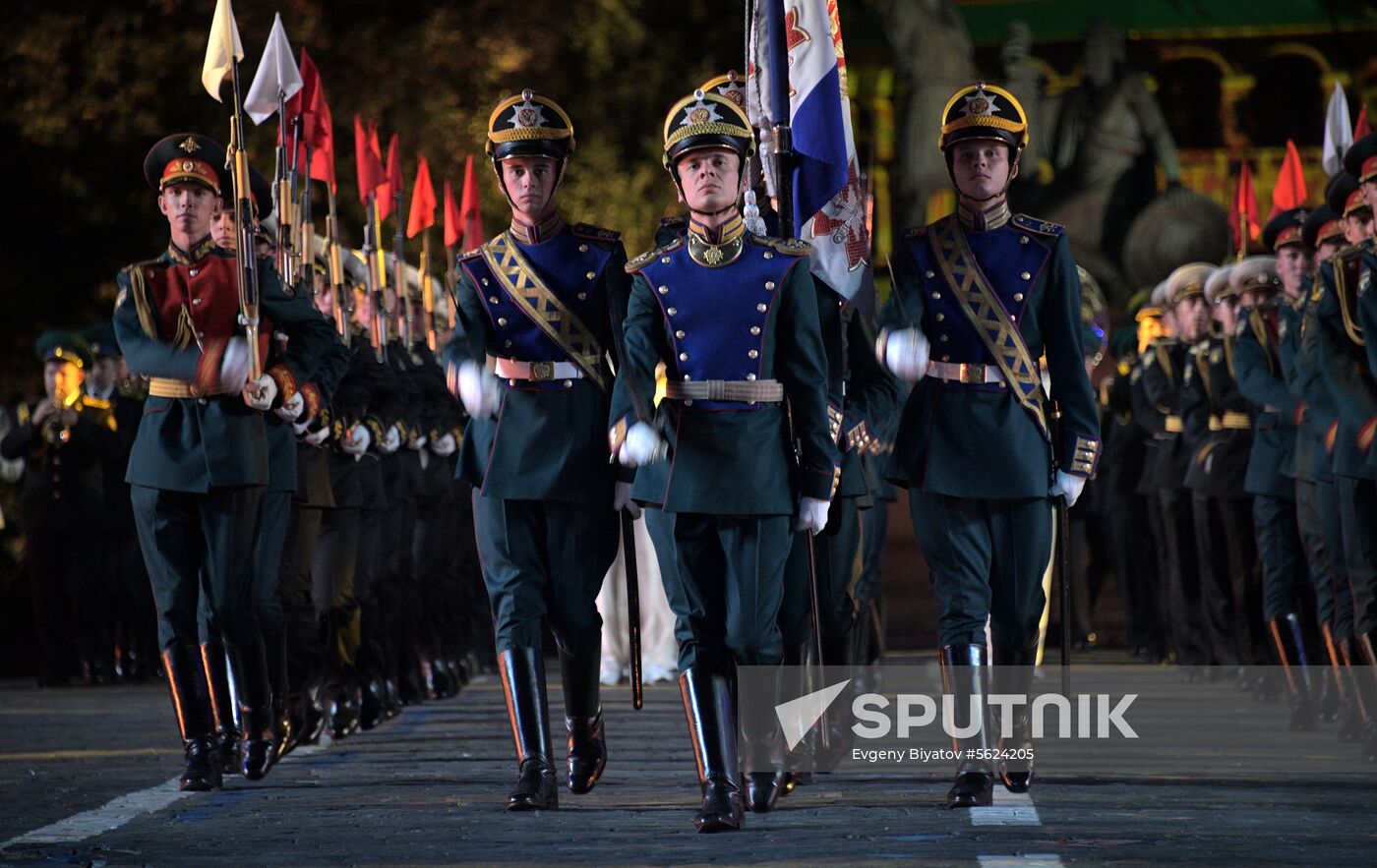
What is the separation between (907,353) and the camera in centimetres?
809

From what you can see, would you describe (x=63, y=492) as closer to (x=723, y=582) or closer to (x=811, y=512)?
(x=723, y=582)

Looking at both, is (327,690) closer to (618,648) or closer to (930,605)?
(618,648)

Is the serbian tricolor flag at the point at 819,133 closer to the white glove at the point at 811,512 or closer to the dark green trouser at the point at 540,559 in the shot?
the dark green trouser at the point at 540,559

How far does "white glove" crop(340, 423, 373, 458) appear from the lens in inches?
456

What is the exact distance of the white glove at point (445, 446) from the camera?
569 inches

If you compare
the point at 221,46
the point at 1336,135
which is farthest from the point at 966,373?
the point at 1336,135

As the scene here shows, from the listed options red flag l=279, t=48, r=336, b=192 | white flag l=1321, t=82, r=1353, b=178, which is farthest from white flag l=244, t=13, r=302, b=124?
white flag l=1321, t=82, r=1353, b=178

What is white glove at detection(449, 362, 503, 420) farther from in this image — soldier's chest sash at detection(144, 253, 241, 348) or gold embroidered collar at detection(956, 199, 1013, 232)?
gold embroidered collar at detection(956, 199, 1013, 232)

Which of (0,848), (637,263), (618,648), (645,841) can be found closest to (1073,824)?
(645,841)

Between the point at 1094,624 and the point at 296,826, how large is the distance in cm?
1349

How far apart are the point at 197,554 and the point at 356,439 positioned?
2597 millimetres

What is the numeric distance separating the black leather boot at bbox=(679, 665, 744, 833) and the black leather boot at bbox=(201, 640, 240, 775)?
2.18 meters

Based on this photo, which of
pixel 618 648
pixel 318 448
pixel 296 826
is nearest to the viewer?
pixel 296 826

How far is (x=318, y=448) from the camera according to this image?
11.0 meters
